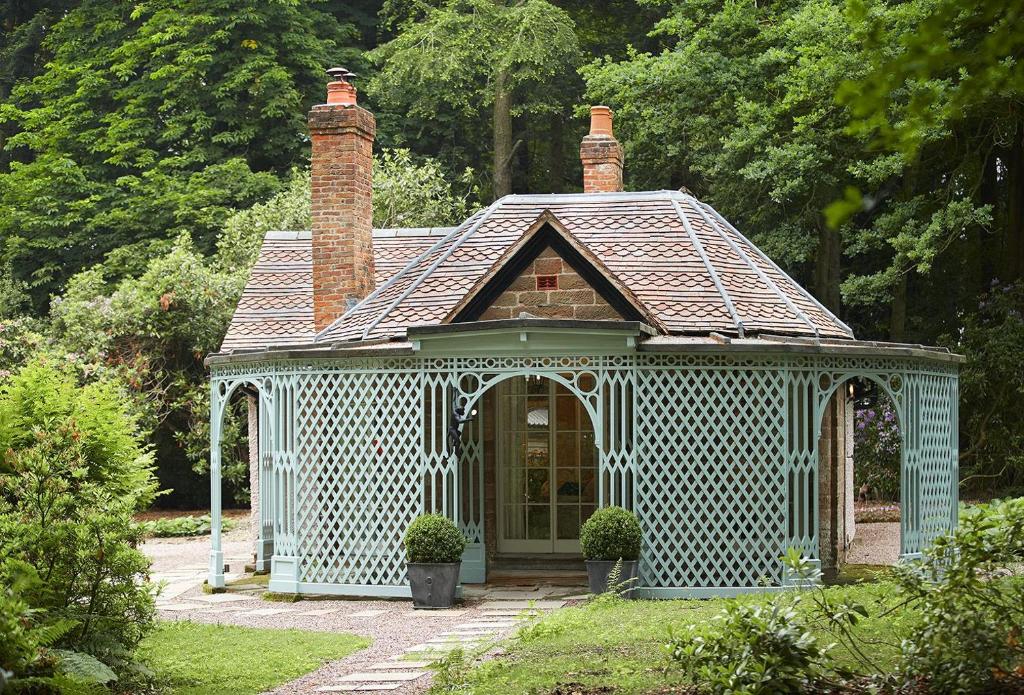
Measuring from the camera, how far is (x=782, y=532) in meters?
13.6

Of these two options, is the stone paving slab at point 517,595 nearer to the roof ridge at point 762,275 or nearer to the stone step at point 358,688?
the roof ridge at point 762,275

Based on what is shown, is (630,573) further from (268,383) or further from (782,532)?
(268,383)

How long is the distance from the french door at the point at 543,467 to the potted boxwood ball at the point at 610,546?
2484mm

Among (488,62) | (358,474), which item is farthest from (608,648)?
(488,62)

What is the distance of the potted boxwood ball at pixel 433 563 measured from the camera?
13.1 m

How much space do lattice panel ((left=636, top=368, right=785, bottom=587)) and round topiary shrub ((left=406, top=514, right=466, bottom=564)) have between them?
187cm

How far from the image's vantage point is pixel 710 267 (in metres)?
15.3

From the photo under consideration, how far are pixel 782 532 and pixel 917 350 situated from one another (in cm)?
240

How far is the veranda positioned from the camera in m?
13.5

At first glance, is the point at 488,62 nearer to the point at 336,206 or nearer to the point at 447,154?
the point at 447,154

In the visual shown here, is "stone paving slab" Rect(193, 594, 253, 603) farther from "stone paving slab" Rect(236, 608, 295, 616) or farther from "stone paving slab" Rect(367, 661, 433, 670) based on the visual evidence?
"stone paving slab" Rect(367, 661, 433, 670)

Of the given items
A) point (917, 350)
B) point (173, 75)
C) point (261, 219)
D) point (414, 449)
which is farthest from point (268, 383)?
point (173, 75)

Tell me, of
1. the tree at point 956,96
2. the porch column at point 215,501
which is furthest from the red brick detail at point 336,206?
the tree at point 956,96

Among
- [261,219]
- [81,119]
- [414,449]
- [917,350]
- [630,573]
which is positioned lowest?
[630,573]
